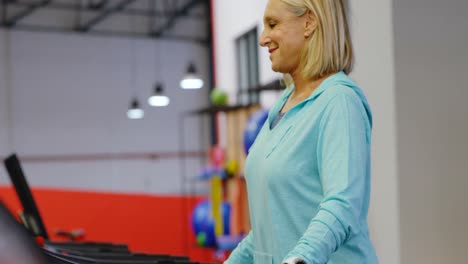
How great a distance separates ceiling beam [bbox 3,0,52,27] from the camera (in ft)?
42.0

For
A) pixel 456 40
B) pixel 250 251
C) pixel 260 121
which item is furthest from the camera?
pixel 260 121

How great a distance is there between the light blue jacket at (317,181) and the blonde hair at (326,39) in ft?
0.10

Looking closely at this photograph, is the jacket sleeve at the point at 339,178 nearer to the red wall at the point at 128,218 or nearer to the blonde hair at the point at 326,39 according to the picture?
the blonde hair at the point at 326,39

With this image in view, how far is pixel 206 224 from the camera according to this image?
9.74 meters

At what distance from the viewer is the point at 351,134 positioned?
112cm

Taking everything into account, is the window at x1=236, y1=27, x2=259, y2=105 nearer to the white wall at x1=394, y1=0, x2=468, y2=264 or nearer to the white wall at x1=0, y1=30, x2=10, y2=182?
the white wall at x1=0, y1=30, x2=10, y2=182

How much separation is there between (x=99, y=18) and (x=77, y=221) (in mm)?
5360

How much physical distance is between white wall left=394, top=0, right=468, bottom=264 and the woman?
1.05 metres

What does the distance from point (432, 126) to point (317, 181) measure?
1.22 meters

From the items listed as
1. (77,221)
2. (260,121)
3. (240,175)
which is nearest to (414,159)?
(260,121)

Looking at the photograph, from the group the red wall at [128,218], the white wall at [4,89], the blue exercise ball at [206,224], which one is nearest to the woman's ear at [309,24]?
the blue exercise ball at [206,224]

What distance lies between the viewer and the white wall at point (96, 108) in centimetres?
1303

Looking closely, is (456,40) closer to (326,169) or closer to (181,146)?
(326,169)

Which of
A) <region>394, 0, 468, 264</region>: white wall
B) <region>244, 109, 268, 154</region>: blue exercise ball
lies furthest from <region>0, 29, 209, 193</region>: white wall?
<region>394, 0, 468, 264</region>: white wall
